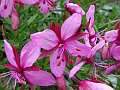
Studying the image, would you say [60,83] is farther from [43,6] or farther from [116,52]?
[43,6]

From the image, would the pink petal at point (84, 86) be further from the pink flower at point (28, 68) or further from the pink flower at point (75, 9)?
the pink flower at point (75, 9)

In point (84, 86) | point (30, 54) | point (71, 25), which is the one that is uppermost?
Answer: point (71, 25)

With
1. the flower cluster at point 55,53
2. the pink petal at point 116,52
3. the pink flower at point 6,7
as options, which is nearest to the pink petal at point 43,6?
the pink flower at point 6,7

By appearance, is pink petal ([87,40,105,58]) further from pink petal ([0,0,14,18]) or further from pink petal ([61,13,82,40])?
pink petal ([0,0,14,18])

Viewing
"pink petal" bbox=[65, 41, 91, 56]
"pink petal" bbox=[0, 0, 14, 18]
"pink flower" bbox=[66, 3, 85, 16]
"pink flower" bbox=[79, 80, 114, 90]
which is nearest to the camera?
"pink flower" bbox=[79, 80, 114, 90]

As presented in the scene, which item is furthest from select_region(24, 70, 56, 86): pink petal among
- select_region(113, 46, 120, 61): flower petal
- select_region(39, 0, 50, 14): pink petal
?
select_region(39, 0, 50, 14): pink petal

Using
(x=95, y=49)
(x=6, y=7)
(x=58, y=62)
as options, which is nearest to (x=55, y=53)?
(x=58, y=62)
